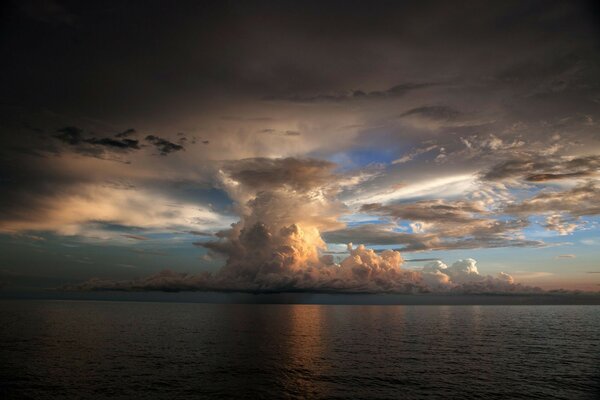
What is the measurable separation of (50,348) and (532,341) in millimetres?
139767

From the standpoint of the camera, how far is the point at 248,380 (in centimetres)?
5950

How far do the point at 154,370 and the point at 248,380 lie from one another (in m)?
18.9

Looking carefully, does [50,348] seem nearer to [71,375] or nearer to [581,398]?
[71,375]

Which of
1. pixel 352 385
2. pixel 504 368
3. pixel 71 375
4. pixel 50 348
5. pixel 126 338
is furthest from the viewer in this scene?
pixel 126 338

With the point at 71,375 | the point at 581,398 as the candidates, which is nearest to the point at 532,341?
the point at 581,398

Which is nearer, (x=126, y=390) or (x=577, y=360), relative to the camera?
(x=126, y=390)

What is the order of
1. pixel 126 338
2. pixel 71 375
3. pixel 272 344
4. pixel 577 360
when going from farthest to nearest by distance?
pixel 126 338
pixel 272 344
pixel 577 360
pixel 71 375

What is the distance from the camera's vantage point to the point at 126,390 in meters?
52.0

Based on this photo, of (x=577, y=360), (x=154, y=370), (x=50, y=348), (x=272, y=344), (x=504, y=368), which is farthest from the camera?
(x=272, y=344)

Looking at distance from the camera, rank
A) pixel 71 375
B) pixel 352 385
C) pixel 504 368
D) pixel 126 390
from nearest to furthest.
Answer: pixel 126 390 < pixel 352 385 < pixel 71 375 < pixel 504 368

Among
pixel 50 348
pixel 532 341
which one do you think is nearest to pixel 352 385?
pixel 50 348

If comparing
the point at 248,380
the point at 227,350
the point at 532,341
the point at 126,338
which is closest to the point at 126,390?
the point at 248,380

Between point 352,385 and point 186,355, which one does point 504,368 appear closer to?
point 352,385

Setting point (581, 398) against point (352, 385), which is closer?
point (581, 398)
